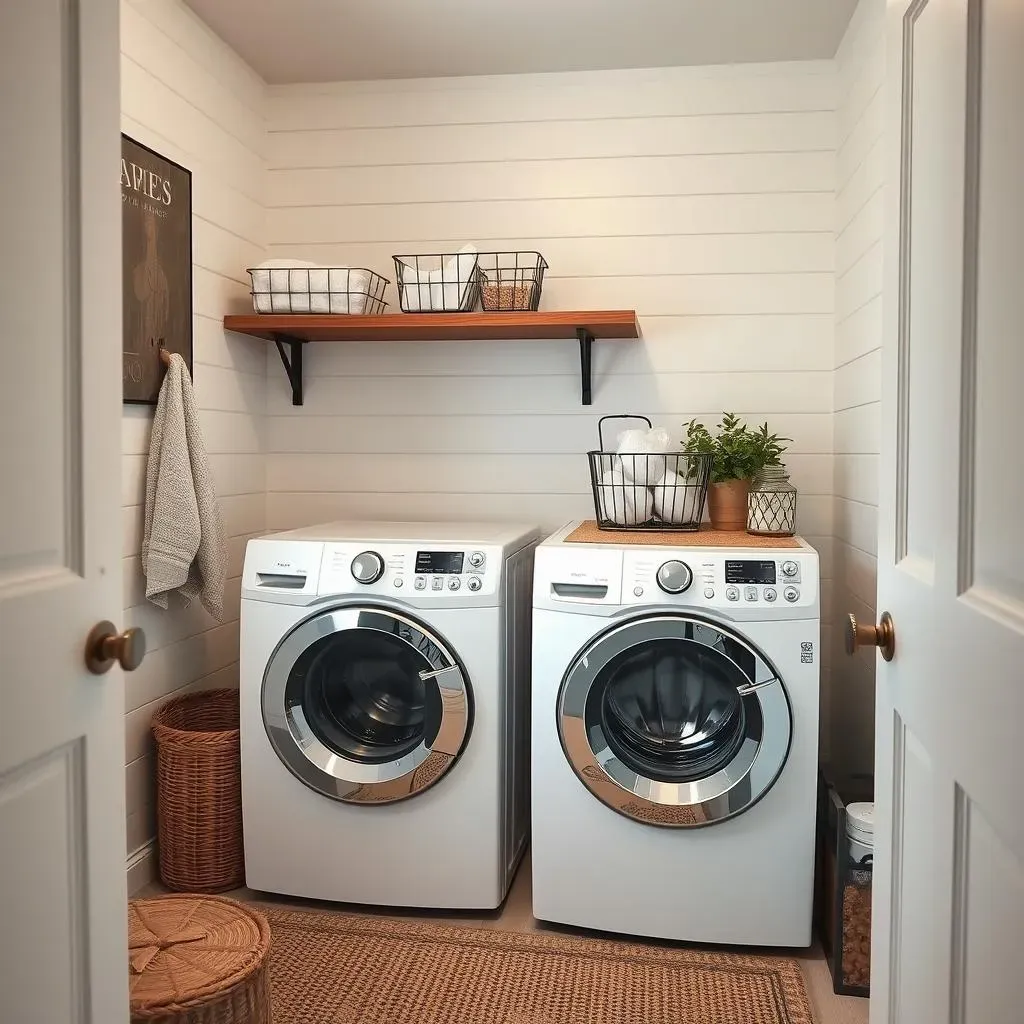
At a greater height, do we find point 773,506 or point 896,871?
point 773,506

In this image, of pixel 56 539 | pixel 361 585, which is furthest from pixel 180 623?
pixel 56 539

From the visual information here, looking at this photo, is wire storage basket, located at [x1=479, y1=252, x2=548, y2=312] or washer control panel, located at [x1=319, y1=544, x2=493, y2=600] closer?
washer control panel, located at [x1=319, y1=544, x2=493, y2=600]

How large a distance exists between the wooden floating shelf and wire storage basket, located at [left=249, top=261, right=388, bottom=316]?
0.10ft

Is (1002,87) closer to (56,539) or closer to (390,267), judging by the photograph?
(56,539)

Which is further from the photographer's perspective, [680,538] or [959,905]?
[680,538]

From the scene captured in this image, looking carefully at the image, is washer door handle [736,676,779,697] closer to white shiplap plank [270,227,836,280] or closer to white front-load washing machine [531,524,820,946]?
white front-load washing machine [531,524,820,946]

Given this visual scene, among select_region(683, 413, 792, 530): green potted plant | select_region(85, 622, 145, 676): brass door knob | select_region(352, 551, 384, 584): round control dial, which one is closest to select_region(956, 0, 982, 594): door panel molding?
select_region(85, 622, 145, 676): brass door knob

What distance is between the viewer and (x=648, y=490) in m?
2.65

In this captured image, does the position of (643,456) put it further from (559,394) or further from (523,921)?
(523,921)

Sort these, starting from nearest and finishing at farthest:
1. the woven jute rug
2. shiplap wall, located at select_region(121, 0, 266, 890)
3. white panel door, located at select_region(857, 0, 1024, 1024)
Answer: white panel door, located at select_region(857, 0, 1024, 1024) → the woven jute rug → shiplap wall, located at select_region(121, 0, 266, 890)

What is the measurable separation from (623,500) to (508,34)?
1.35 metres

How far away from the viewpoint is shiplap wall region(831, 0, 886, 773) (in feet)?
7.99

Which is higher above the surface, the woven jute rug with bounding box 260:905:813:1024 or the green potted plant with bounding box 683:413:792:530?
the green potted plant with bounding box 683:413:792:530

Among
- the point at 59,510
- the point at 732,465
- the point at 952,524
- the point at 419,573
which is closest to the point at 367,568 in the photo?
the point at 419,573
